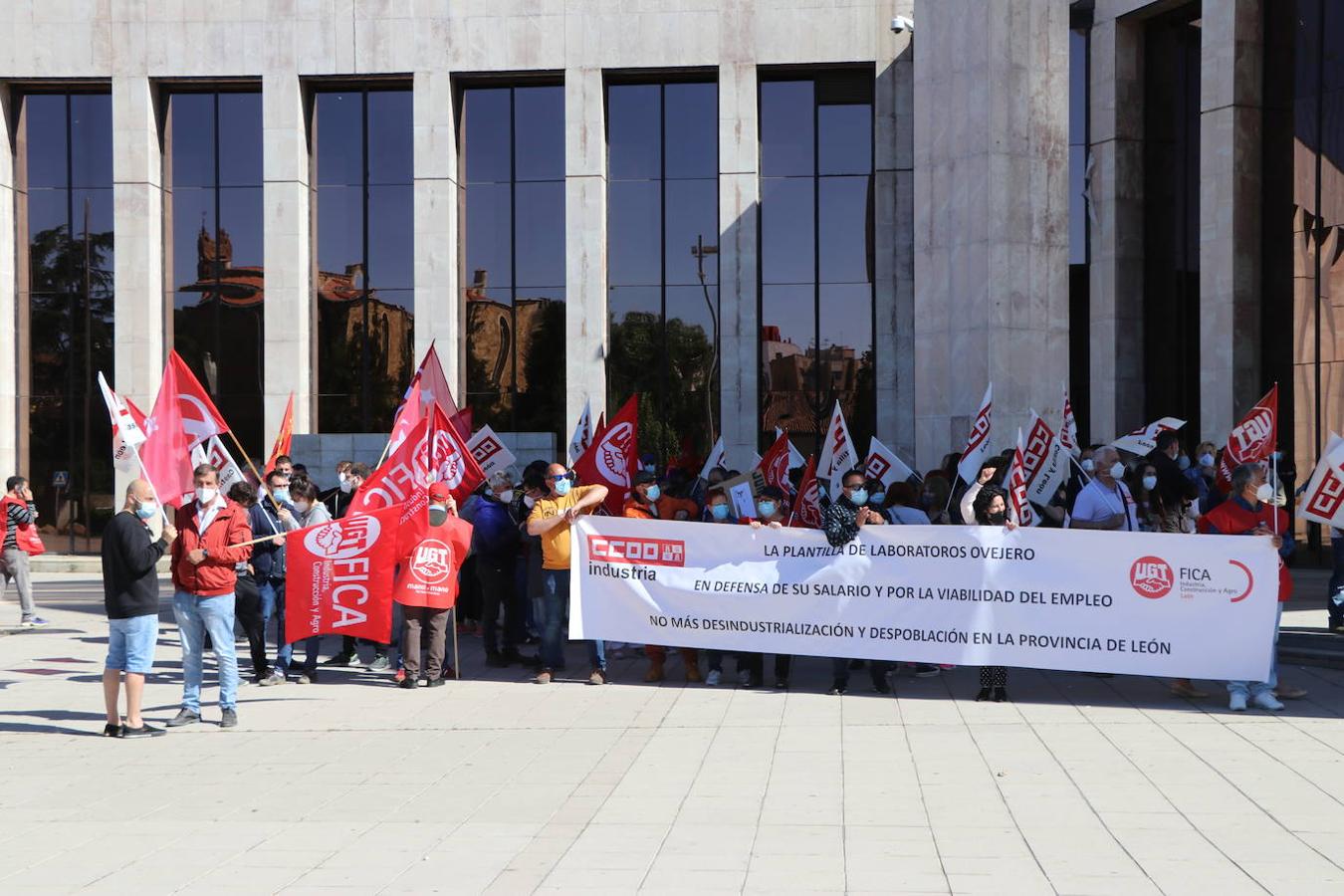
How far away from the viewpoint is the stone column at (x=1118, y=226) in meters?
25.0

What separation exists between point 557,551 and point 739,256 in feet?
57.0

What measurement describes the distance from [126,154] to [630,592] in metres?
21.7

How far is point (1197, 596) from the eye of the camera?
11180 millimetres

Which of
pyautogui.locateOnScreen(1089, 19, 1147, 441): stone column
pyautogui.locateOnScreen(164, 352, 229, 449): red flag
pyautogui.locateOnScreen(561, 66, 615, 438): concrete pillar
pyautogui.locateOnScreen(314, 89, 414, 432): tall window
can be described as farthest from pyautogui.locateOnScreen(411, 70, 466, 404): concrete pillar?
pyautogui.locateOnScreen(164, 352, 229, 449): red flag

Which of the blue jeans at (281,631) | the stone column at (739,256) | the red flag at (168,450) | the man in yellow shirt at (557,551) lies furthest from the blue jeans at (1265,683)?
the stone column at (739,256)

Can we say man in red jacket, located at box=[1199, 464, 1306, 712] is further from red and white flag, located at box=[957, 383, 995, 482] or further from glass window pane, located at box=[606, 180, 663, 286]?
glass window pane, located at box=[606, 180, 663, 286]

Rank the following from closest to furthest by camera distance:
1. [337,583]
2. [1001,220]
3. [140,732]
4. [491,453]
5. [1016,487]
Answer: [140,732], [1016,487], [337,583], [491,453], [1001,220]

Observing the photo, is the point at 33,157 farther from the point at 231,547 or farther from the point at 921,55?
the point at 231,547

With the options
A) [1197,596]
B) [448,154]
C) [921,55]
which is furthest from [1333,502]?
[448,154]

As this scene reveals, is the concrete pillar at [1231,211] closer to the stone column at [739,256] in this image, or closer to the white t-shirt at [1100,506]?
the stone column at [739,256]

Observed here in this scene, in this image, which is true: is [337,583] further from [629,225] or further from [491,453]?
[629,225]

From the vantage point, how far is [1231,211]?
72.9ft

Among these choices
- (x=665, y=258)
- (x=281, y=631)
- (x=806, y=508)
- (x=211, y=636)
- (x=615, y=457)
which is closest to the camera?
(x=211, y=636)

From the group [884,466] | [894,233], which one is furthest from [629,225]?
[884,466]
